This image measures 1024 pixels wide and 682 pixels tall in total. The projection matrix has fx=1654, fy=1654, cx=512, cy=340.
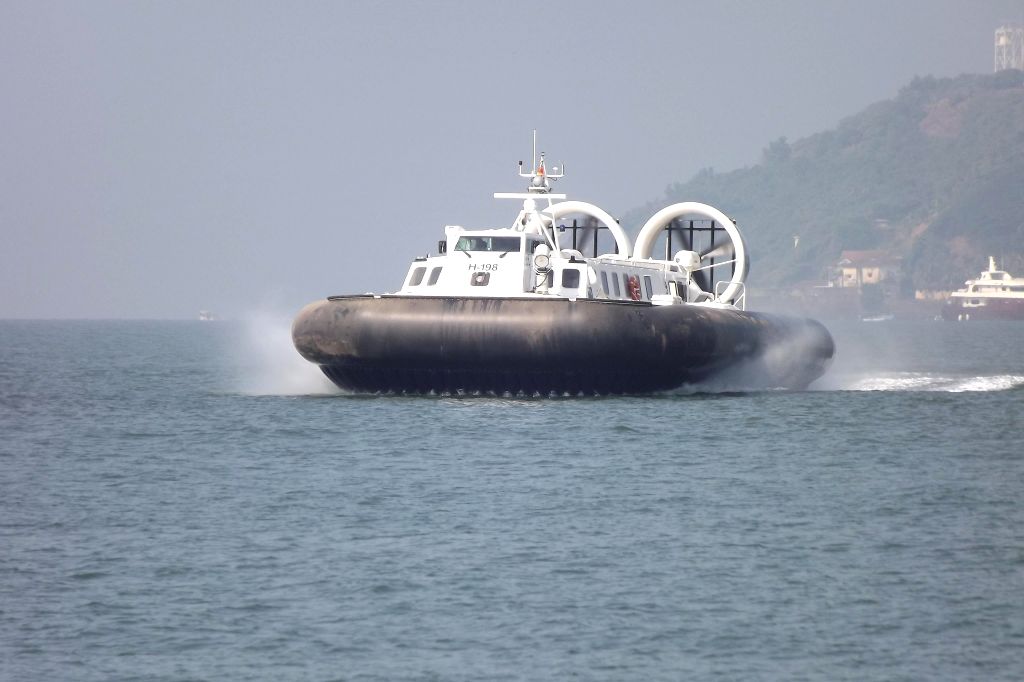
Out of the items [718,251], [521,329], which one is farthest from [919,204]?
[521,329]

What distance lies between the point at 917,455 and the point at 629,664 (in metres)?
9.04

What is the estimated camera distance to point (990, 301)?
108812 mm

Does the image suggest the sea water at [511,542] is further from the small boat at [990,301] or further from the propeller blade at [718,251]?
the small boat at [990,301]

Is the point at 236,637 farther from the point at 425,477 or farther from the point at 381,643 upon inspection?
the point at 425,477

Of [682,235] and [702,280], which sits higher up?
[682,235]

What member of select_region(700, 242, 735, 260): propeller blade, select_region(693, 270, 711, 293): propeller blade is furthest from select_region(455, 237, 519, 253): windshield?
select_region(700, 242, 735, 260): propeller blade

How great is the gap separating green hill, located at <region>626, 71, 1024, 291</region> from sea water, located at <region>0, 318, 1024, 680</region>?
427ft

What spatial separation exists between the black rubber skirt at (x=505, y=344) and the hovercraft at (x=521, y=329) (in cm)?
2

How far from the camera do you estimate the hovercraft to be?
63.8ft

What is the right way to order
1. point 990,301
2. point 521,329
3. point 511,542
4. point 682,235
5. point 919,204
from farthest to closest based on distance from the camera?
point 919,204 → point 990,301 → point 682,235 → point 521,329 → point 511,542

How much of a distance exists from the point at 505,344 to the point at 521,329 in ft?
0.85

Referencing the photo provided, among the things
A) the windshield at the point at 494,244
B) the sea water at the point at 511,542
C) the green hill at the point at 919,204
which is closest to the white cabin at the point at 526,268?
the windshield at the point at 494,244

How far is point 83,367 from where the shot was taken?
34750mm

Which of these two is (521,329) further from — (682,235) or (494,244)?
(682,235)
